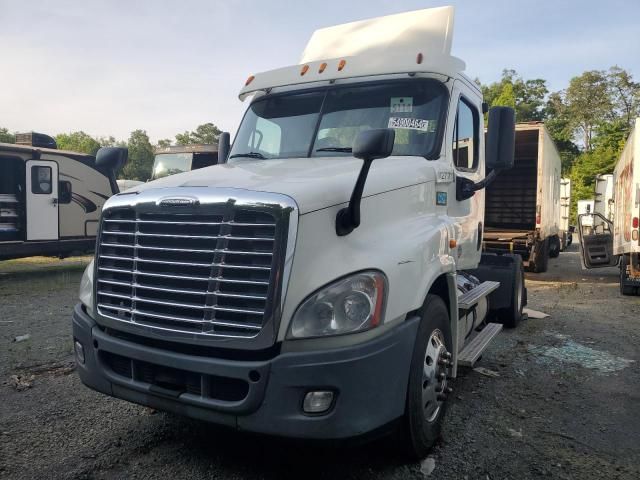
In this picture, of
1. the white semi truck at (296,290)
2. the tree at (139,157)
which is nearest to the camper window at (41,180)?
the white semi truck at (296,290)

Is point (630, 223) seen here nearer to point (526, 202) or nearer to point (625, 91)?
point (526, 202)

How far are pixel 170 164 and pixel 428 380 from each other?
1427cm

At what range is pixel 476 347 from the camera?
448cm

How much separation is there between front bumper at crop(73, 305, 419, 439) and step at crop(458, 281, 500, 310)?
1518 mm

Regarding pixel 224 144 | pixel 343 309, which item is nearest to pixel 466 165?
pixel 224 144

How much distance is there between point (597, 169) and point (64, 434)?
37.4 metres

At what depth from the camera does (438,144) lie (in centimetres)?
388

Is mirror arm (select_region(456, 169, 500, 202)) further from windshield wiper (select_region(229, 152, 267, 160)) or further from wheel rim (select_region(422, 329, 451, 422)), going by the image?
windshield wiper (select_region(229, 152, 267, 160))

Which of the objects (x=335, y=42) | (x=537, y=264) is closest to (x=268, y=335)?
(x=335, y=42)

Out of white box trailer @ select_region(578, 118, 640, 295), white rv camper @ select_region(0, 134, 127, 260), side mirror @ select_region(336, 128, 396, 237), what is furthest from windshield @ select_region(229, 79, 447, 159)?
white rv camper @ select_region(0, 134, 127, 260)

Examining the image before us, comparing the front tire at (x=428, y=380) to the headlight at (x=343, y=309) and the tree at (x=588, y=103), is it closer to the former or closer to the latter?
the headlight at (x=343, y=309)

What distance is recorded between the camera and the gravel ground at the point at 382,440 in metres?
3.11

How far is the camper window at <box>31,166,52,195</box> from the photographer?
1138cm

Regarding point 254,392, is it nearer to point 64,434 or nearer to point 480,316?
point 64,434
